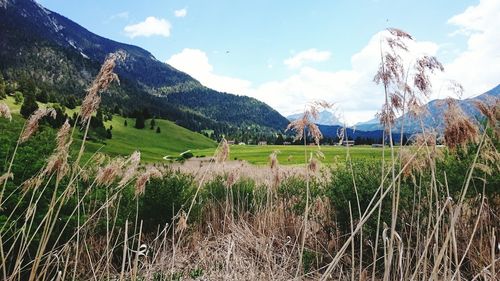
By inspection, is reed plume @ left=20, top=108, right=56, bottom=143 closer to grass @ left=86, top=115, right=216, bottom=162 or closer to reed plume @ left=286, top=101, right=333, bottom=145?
reed plume @ left=286, top=101, right=333, bottom=145

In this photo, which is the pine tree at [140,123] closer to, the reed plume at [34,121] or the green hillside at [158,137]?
the green hillside at [158,137]

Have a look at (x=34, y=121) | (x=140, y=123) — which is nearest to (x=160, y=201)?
(x=34, y=121)

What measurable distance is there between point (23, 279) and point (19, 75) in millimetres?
171220

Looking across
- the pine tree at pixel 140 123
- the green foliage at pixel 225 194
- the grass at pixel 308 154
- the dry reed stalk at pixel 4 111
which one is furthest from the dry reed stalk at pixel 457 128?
the pine tree at pixel 140 123

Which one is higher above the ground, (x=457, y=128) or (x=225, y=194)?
(x=457, y=128)

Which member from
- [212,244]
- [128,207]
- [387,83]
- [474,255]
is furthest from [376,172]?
[387,83]

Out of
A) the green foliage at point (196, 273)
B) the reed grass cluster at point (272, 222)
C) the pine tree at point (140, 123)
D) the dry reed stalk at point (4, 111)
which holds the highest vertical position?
the pine tree at point (140, 123)

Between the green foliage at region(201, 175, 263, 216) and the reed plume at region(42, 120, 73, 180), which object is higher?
the reed plume at region(42, 120, 73, 180)

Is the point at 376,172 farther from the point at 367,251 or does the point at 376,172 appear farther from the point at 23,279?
the point at 23,279

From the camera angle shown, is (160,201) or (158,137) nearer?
(160,201)

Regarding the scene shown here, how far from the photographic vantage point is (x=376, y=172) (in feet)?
22.3

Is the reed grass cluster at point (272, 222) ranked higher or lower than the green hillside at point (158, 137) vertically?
lower

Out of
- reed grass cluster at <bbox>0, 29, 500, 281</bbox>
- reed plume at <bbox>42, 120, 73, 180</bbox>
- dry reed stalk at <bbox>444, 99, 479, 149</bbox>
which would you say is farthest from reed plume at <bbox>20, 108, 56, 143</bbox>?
dry reed stalk at <bbox>444, 99, 479, 149</bbox>

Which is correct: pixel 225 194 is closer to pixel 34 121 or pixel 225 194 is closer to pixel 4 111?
pixel 4 111
